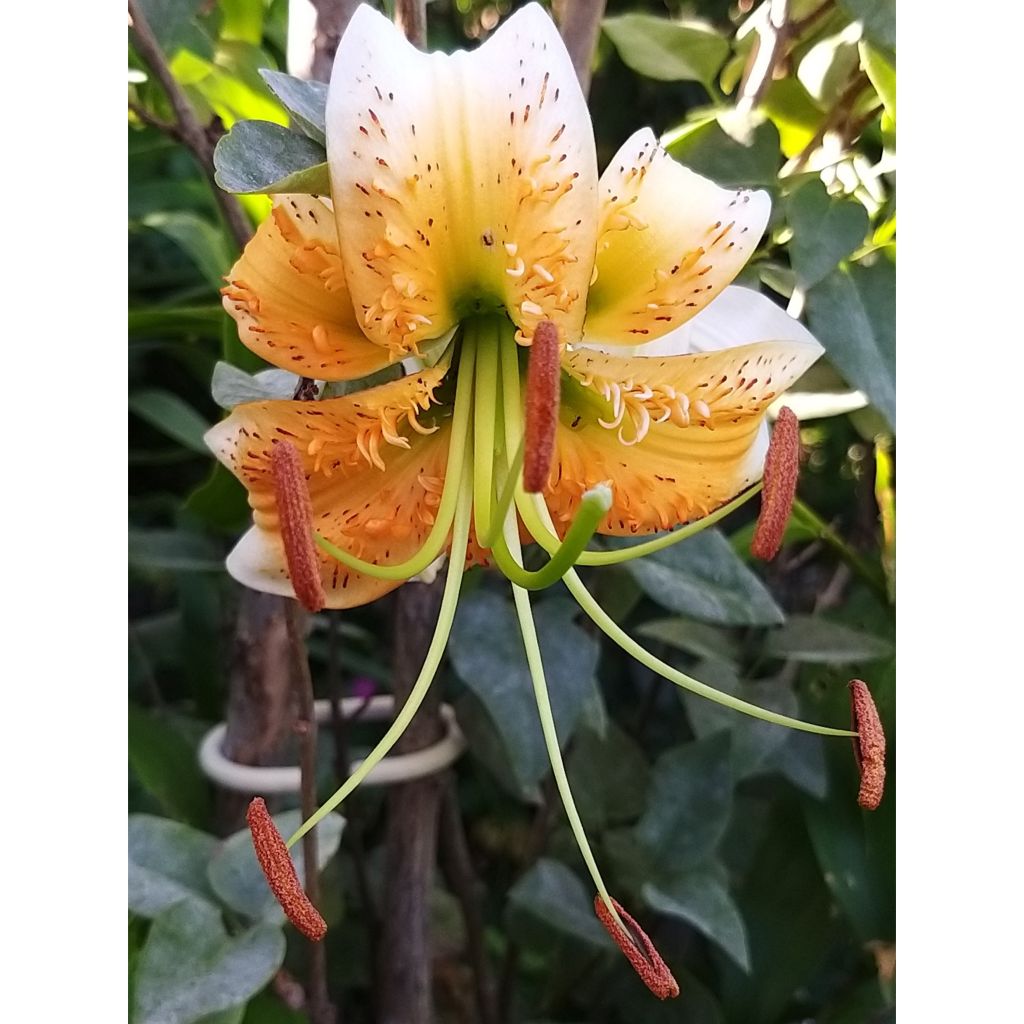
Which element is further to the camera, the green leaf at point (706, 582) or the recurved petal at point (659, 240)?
the green leaf at point (706, 582)

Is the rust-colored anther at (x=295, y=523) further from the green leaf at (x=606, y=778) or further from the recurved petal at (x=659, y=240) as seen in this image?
the green leaf at (x=606, y=778)

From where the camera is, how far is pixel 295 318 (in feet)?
0.79

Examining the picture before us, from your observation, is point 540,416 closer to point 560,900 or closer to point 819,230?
point 819,230

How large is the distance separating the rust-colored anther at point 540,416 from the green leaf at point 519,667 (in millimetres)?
173

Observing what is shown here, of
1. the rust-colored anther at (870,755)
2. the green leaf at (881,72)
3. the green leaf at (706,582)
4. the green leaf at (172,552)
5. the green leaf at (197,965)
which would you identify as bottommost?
the green leaf at (197,965)

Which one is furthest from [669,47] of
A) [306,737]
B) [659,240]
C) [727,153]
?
[306,737]

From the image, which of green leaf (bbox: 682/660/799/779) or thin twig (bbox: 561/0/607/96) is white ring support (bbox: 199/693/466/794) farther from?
thin twig (bbox: 561/0/607/96)

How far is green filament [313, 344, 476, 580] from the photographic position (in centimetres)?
26

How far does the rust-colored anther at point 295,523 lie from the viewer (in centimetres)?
23

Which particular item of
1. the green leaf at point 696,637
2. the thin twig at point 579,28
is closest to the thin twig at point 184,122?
the thin twig at point 579,28

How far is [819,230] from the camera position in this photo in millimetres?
330
